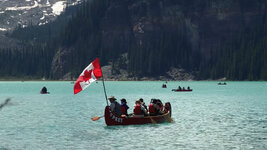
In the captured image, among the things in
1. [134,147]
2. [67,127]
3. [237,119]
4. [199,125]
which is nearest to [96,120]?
[67,127]

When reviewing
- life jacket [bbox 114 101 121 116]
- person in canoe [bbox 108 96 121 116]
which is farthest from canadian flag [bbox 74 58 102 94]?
life jacket [bbox 114 101 121 116]

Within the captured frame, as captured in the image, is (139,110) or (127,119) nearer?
(127,119)

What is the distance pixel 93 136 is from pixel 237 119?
17900mm

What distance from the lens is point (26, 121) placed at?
47.1m

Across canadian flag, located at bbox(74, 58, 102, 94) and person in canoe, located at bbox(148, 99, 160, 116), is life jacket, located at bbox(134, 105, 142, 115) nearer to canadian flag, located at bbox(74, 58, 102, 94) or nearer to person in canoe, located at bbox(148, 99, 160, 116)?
person in canoe, located at bbox(148, 99, 160, 116)

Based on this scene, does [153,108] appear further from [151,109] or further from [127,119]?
[127,119]

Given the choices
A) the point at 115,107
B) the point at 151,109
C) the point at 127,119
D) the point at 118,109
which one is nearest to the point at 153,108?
the point at 151,109


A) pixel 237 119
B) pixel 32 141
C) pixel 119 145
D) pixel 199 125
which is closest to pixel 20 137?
pixel 32 141

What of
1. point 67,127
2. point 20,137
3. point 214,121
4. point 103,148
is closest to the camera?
point 103,148

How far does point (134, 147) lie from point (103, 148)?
1956mm

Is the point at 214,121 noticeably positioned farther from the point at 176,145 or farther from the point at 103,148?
the point at 103,148

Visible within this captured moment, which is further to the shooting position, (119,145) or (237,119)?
(237,119)

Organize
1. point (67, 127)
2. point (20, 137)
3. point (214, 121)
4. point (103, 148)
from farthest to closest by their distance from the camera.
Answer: point (214, 121), point (67, 127), point (20, 137), point (103, 148)

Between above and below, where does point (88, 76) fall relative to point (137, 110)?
above
